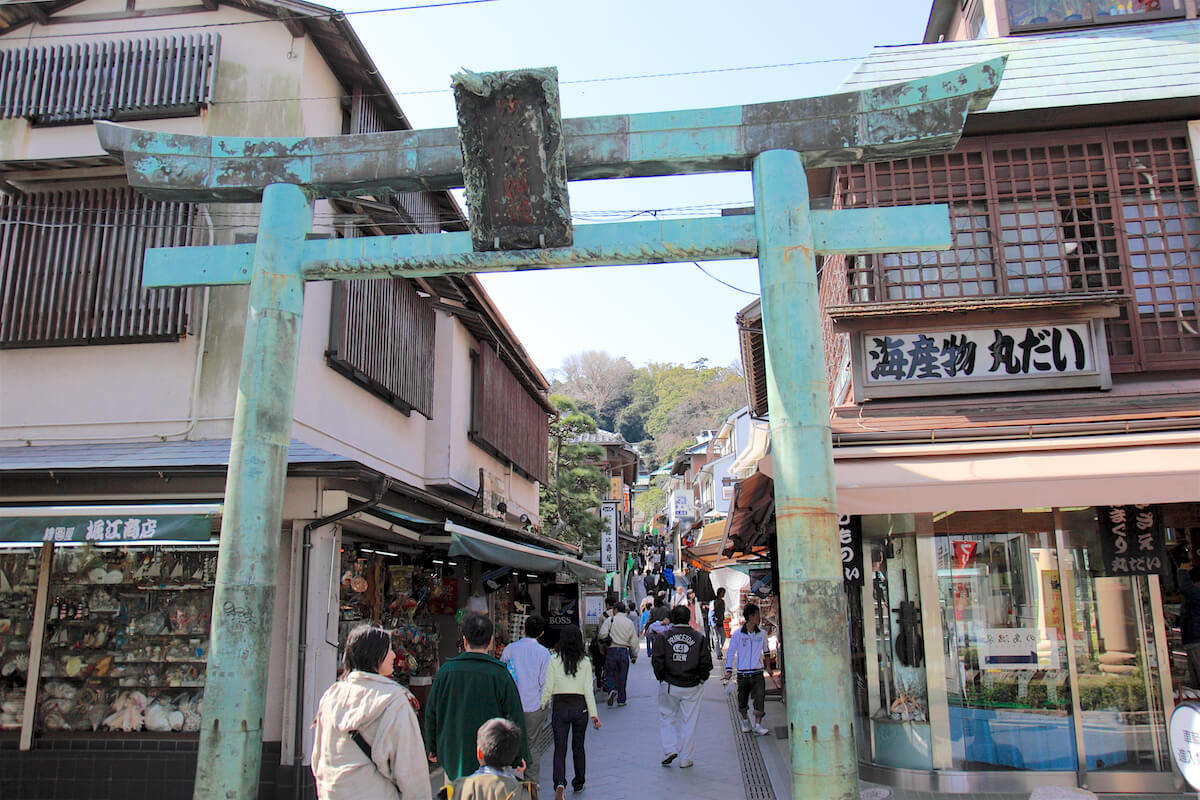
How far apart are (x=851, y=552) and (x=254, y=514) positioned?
238 inches

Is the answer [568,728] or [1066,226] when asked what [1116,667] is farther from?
[568,728]

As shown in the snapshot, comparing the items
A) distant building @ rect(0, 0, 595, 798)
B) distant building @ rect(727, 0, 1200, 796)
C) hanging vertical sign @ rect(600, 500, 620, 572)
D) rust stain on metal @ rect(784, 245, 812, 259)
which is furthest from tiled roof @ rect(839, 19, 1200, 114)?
hanging vertical sign @ rect(600, 500, 620, 572)

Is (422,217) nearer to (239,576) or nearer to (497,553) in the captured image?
(497,553)

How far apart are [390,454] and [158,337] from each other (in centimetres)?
405

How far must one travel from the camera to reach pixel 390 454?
41.3 ft

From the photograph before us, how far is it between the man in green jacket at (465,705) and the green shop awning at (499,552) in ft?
11.6

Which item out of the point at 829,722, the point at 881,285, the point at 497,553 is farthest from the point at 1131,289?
the point at 497,553

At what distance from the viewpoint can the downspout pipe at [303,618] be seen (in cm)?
838

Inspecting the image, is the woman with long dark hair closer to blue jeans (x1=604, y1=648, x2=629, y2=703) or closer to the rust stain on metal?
the rust stain on metal

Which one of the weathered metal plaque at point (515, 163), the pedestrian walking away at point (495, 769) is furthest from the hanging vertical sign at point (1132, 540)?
the pedestrian walking away at point (495, 769)

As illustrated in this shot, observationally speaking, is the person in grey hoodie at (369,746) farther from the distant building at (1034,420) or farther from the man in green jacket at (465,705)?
the distant building at (1034,420)

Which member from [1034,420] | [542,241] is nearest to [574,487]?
[1034,420]

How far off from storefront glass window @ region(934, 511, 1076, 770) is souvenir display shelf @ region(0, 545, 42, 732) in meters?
9.68

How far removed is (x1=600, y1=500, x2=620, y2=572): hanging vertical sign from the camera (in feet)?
90.4
